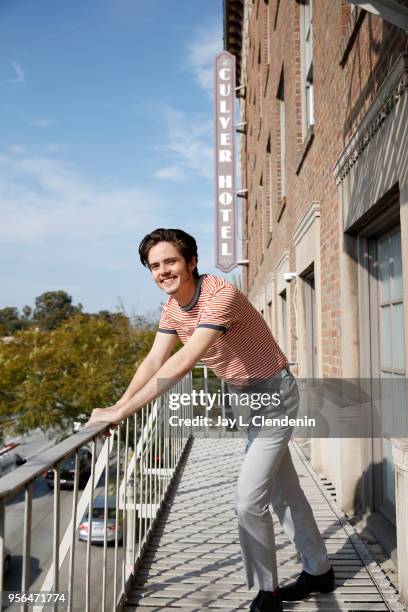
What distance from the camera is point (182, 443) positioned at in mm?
7109

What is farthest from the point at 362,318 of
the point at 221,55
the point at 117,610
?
the point at 221,55

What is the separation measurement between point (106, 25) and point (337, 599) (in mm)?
7979

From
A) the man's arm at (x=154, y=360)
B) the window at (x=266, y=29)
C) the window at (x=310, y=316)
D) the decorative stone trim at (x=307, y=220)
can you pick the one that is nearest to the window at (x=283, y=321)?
the window at (x=310, y=316)

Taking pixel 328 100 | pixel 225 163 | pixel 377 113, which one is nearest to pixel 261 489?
pixel 377 113

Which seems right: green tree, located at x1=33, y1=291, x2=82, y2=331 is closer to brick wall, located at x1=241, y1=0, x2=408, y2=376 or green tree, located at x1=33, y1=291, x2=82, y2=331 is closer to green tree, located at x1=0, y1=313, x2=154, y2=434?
green tree, located at x1=0, y1=313, x2=154, y2=434

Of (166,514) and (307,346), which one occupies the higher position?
(307,346)

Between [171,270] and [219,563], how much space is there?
1.99 m

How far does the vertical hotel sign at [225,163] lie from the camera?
1859 centimetres

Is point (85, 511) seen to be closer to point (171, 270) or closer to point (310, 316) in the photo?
point (171, 270)

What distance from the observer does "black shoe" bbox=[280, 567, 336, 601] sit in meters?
2.91

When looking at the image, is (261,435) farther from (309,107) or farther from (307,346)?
(309,107)

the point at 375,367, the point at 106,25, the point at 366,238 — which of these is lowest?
the point at 375,367

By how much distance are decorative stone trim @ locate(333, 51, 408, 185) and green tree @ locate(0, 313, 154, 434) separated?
13.8 metres

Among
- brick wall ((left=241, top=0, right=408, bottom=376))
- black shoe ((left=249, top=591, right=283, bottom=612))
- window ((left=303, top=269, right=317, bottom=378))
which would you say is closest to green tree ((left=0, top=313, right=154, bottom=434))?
brick wall ((left=241, top=0, right=408, bottom=376))
